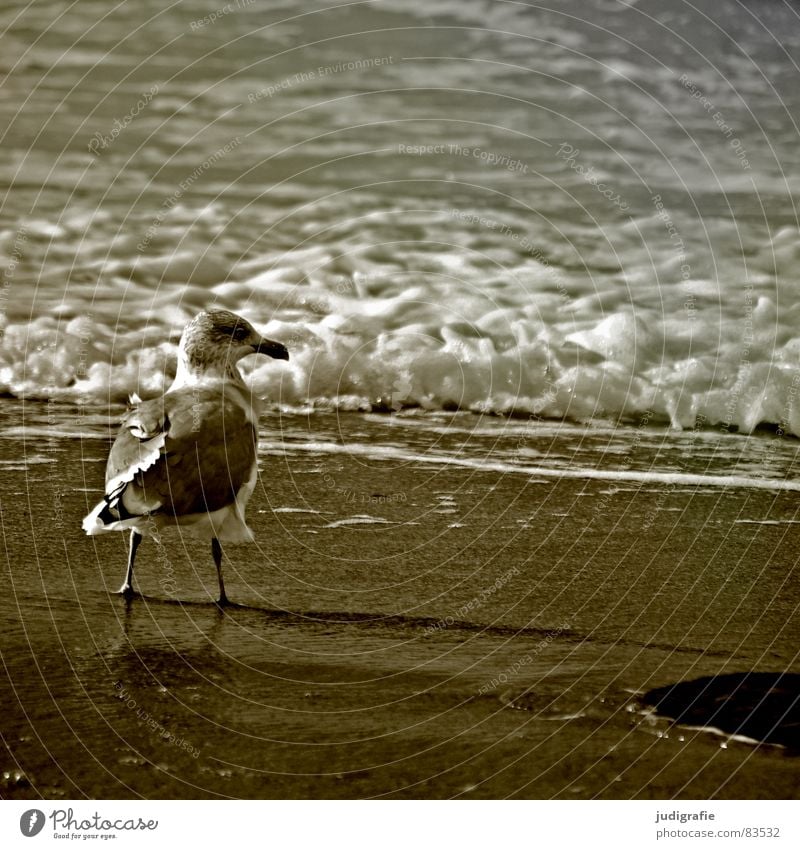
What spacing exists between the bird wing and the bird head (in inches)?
4.8

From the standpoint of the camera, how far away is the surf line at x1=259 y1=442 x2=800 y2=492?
12.9 feet

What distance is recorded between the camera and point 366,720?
2365mm

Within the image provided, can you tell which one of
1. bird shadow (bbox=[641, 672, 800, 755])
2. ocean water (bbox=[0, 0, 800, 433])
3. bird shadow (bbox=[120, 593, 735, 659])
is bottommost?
bird shadow (bbox=[641, 672, 800, 755])

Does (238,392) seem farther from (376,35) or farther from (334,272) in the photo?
(376,35)

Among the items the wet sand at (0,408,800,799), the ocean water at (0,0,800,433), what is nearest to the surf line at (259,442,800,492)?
the wet sand at (0,408,800,799)

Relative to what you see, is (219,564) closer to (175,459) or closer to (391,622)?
(175,459)

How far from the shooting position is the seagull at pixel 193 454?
8.68 feet

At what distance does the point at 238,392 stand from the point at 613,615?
3.98ft

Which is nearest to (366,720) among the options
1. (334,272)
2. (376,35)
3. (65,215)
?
(334,272)

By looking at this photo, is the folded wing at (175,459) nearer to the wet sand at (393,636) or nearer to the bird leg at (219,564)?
the bird leg at (219,564)

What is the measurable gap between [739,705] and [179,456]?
4.78 feet

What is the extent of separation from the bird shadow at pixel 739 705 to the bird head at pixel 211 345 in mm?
1379

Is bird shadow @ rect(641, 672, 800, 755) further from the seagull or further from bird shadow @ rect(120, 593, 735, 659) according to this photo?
the seagull

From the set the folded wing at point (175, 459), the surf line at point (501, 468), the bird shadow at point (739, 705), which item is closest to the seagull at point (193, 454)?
the folded wing at point (175, 459)
